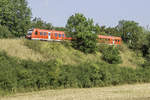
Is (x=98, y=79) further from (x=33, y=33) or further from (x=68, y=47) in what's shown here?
(x=33, y=33)

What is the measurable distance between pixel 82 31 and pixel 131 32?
26.0 meters

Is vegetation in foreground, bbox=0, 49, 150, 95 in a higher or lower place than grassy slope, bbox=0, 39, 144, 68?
lower

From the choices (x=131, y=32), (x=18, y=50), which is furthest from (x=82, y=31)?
(x=131, y=32)

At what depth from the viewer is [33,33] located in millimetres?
36812

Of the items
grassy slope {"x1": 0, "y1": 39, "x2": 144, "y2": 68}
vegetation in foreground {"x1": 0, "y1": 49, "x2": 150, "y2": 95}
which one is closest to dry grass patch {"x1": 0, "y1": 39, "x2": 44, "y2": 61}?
grassy slope {"x1": 0, "y1": 39, "x2": 144, "y2": 68}

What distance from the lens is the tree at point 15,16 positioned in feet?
151

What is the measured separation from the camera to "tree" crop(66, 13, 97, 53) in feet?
125

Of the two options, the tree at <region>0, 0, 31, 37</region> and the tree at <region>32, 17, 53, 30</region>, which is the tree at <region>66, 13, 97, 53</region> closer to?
the tree at <region>0, 0, 31, 37</region>

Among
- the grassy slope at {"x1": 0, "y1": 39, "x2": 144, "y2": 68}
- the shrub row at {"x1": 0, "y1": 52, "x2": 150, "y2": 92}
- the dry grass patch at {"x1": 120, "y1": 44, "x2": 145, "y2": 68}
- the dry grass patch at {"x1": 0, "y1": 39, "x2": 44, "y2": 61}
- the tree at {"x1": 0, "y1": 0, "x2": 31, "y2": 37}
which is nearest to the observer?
the shrub row at {"x1": 0, "y1": 52, "x2": 150, "y2": 92}

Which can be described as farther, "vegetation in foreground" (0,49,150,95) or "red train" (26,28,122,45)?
"red train" (26,28,122,45)

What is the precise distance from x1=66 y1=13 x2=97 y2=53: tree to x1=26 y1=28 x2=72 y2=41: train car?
1.56 m

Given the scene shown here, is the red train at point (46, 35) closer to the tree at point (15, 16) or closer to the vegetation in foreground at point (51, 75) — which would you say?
the vegetation in foreground at point (51, 75)

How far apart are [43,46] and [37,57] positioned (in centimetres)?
371

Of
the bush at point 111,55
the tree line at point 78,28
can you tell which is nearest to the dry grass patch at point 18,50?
the tree line at point 78,28
